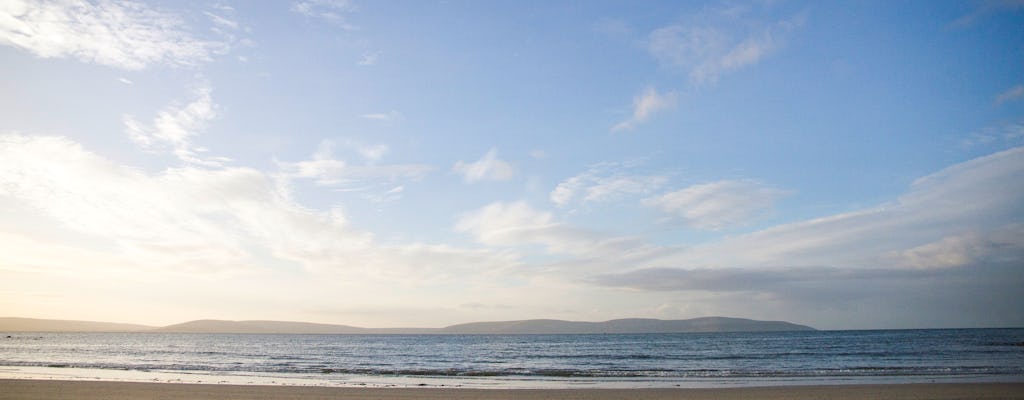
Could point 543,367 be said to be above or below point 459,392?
below

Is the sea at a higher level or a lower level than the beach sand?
lower

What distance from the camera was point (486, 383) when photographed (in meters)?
25.8

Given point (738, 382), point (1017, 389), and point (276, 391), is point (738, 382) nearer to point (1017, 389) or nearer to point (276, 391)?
point (1017, 389)

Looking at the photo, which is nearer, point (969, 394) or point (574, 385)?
point (969, 394)

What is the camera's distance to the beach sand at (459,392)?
17938 millimetres

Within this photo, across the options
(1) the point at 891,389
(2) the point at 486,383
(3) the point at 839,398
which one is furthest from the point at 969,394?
(2) the point at 486,383

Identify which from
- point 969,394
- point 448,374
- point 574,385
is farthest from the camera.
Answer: point 448,374

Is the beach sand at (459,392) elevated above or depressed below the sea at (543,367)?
above

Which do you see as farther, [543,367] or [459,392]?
[543,367]

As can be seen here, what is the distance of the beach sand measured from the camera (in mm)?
17938

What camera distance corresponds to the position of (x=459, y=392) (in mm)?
20500

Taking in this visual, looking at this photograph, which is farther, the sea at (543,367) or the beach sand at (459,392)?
the sea at (543,367)

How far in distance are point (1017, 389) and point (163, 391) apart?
2993 cm

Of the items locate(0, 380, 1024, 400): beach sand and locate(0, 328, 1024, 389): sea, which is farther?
locate(0, 328, 1024, 389): sea
